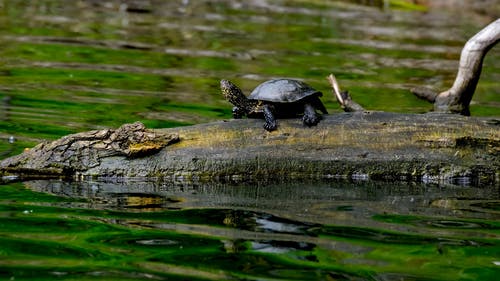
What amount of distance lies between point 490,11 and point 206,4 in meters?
6.25

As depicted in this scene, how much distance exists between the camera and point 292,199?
20.1 feet

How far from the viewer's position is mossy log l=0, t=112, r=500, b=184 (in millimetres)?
6414

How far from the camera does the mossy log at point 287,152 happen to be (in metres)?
6.41

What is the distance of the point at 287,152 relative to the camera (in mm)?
6582

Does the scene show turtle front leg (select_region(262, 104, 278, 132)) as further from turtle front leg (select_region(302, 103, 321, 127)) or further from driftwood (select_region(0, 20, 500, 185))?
turtle front leg (select_region(302, 103, 321, 127))

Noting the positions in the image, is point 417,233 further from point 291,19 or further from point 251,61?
point 291,19

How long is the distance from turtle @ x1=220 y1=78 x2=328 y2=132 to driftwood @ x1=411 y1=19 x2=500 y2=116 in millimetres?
1839

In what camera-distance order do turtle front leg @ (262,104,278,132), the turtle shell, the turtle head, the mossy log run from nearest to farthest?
the mossy log < turtle front leg @ (262,104,278,132) < the turtle shell < the turtle head

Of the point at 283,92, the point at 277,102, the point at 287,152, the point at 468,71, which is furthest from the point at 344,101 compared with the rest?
the point at 287,152

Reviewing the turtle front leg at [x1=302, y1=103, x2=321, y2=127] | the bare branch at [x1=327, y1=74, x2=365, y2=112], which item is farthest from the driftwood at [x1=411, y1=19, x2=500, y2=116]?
the turtle front leg at [x1=302, y1=103, x2=321, y2=127]

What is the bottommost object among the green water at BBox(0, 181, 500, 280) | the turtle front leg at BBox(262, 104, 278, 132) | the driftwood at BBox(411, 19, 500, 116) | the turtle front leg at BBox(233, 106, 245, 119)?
the green water at BBox(0, 181, 500, 280)

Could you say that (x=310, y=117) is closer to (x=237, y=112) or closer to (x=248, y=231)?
(x=237, y=112)

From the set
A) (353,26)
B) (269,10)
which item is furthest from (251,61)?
(269,10)

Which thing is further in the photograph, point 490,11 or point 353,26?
point 490,11
